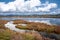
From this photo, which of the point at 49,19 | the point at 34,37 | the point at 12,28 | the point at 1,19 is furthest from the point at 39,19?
the point at 1,19

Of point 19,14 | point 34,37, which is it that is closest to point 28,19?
point 19,14

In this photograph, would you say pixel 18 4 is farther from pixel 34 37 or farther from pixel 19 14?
pixel 34 37

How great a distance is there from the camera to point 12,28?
2.34 meters

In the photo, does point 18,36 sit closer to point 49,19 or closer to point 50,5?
point 49,19

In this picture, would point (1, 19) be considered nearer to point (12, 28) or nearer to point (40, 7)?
point (12, 28)

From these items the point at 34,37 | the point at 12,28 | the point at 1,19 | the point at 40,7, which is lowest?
the point at 34,37

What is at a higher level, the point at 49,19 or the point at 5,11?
the point at 5,11

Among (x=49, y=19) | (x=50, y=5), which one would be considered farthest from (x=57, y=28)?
(x=50, y=5)

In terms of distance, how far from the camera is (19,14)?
2406 mm

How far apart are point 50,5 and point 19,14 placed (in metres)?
0.56

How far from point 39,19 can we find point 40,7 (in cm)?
21

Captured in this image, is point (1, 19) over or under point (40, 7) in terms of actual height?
under

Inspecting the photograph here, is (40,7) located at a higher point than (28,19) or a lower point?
higher

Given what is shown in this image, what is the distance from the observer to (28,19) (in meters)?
2.39
